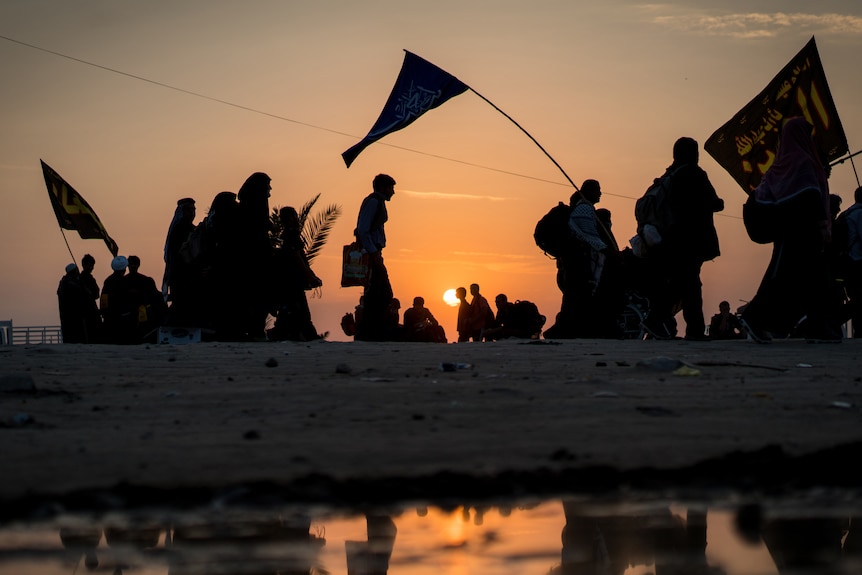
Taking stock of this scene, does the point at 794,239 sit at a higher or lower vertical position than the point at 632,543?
higher

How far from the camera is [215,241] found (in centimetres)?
1399

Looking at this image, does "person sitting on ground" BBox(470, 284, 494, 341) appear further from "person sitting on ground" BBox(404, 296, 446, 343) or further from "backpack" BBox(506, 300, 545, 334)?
"backpack" BBox(506, 300, 545, 334)

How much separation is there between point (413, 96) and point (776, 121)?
3979mm

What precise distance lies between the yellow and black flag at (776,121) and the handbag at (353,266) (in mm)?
4584

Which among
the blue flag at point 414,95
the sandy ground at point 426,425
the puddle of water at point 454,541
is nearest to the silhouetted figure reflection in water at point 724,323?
the blue flag at point 414,95

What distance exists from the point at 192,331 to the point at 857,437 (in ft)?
34.1

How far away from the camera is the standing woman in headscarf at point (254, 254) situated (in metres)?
13.8

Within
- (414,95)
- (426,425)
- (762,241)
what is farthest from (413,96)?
Result: (426,425)

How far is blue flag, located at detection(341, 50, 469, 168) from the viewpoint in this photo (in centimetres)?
1494

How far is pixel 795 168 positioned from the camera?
10750 millimetres

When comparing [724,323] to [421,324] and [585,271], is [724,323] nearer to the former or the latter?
[421,324]

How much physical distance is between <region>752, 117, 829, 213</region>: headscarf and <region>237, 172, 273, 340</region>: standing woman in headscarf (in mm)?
5197

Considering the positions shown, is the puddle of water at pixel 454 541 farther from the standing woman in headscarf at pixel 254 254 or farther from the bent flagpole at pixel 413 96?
the bent flagpole at pixel 413 96

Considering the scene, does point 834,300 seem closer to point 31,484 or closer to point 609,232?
point 609,232
